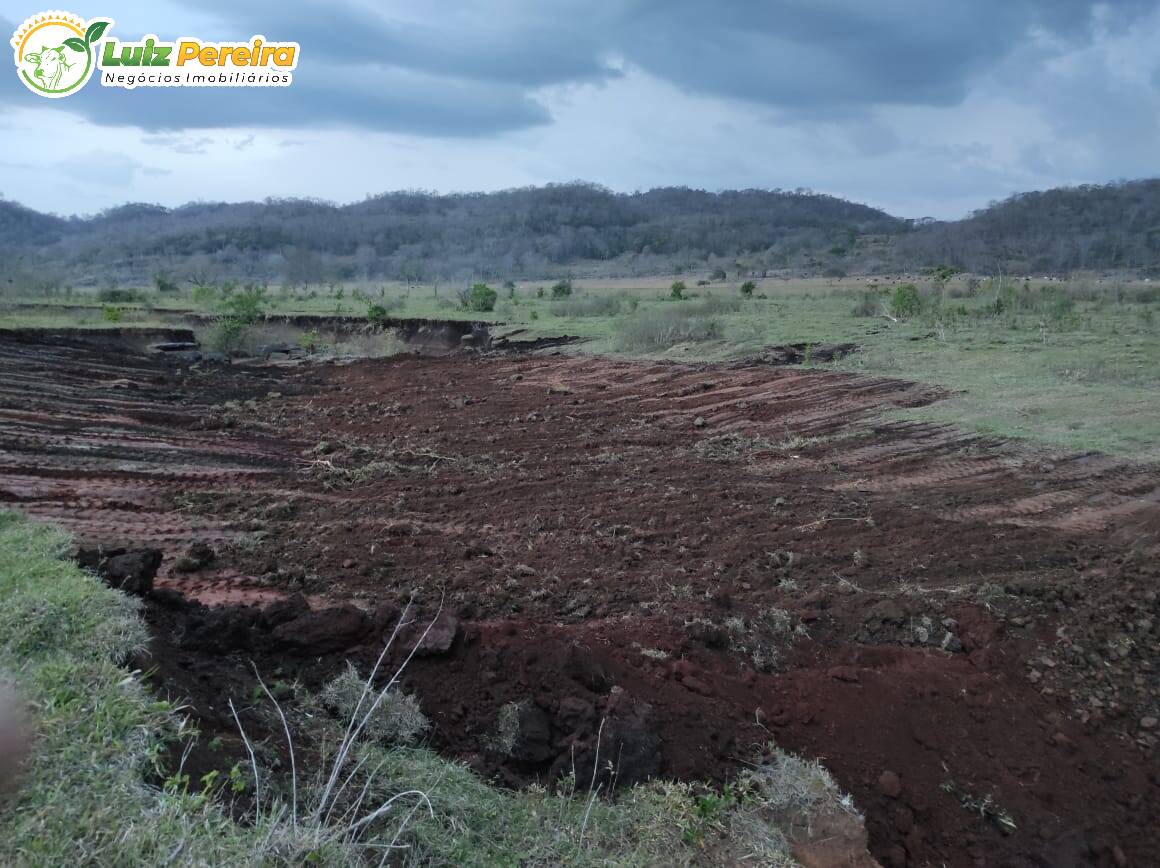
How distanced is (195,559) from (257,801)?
3.85 meters

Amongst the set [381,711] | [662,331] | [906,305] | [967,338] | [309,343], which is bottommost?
[309,343]

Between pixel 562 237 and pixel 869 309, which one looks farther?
pixel 562 237

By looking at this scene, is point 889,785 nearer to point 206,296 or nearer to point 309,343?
point 309,343

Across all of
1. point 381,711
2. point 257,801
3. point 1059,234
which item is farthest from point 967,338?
point 1059,234

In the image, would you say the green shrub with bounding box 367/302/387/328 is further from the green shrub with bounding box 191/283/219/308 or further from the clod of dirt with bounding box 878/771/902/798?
the clod of dirt with bounding box 878/771/902/798

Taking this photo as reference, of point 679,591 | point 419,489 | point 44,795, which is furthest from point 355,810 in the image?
point 419,489

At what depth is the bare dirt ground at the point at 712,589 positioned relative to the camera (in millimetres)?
4141

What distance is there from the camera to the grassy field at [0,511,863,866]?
2.51 m

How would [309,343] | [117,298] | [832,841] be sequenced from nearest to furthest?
[832,841] < [309,343] < [117,298]

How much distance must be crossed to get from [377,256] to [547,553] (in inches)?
3282

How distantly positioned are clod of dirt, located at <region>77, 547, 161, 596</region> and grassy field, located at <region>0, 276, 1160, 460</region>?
865cm

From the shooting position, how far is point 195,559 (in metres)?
6.25

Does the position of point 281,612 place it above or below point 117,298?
above

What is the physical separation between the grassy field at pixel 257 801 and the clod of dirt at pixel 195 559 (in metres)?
1.86
